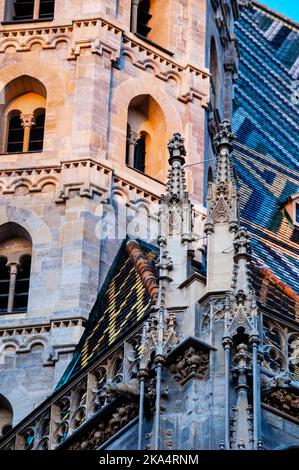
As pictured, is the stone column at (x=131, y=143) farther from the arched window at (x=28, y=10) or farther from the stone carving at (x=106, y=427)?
the stone carving at (x=106, y=427)

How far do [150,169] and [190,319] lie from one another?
6885 mm

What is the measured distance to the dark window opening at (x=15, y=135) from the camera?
28891mm

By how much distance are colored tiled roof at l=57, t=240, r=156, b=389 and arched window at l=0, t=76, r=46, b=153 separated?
213 centimetres

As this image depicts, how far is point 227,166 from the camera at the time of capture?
23.7 metres

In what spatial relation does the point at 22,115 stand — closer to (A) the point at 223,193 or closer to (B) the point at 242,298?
(A) the point at 223,193

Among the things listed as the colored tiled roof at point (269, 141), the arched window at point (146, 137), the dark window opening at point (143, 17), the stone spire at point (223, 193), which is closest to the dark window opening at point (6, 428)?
the colored tiled roof at point (269, 141)

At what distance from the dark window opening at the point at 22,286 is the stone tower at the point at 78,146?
0.04 feet

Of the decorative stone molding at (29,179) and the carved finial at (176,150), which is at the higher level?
the decorative stone molding at (29,179)

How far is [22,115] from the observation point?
29.2 m

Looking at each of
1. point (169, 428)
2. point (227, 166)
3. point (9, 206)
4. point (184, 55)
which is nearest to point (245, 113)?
point (184, 55)

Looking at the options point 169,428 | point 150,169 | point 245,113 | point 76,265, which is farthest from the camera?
point 245,113
